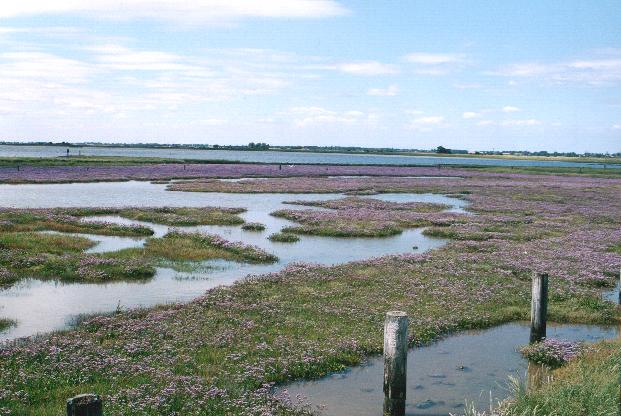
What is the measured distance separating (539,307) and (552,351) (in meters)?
1.59

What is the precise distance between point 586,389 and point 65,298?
1895cm

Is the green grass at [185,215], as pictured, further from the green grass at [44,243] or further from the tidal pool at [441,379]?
the tidal pool at [441,379]

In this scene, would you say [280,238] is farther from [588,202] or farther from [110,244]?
[588,202]

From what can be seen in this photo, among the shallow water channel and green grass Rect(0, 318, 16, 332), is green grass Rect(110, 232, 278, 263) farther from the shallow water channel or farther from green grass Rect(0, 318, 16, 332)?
green grass Rect(0, 318, 16, 332)

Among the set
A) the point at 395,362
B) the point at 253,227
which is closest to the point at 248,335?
the point at 395,362

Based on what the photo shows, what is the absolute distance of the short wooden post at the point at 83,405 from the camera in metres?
7.10

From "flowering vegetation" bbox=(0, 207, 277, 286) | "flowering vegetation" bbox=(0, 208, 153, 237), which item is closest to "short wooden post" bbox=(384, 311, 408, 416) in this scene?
"flowering vegetation" bbox=(0, 207, 277, 286)

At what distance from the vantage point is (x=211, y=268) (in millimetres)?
28656

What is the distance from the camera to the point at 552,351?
16562 millimetres

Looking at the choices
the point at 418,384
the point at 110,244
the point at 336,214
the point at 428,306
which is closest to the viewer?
the point at 418,384

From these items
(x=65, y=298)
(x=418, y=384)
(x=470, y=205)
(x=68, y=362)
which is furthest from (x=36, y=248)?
(x=470, y=205)

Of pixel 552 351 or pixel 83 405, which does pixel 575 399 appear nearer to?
pixel 552 351

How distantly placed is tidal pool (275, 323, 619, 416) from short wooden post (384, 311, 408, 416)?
0.61m

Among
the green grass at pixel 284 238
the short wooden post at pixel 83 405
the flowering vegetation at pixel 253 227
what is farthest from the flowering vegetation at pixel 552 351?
the flowering vegetation at pixel 253 227
